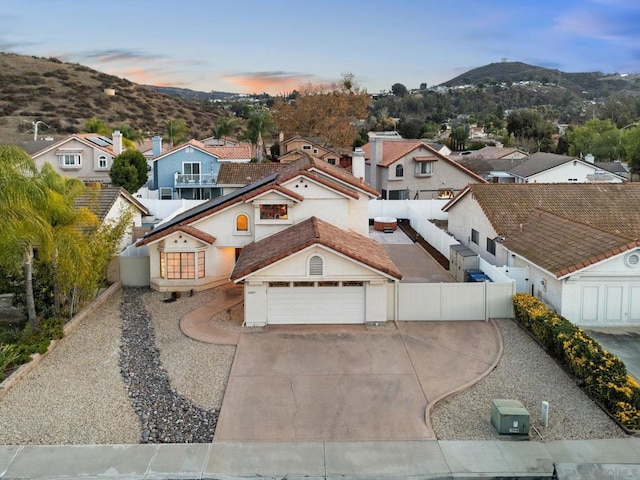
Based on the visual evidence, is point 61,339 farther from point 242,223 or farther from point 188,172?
point 188,172

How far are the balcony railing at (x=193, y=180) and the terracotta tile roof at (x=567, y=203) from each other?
2563 cm

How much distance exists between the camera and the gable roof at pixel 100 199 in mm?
26967

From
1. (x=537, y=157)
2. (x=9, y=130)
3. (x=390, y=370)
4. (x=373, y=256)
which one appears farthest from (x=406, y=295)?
(x=9, y=130)

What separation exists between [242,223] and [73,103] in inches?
3577

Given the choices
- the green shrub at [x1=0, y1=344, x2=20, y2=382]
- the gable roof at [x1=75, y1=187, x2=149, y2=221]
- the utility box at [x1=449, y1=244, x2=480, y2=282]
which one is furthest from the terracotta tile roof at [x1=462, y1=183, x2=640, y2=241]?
the green shrub at [x1=0, y1=344, x2=20, y2=382]

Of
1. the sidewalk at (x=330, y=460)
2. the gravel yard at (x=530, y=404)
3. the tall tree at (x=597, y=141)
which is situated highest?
the tall tree at (x=597, y=141)

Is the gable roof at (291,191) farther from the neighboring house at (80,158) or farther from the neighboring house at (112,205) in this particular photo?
the neighboring house at (80,158)

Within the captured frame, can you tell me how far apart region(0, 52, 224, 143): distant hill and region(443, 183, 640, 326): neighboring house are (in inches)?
2891

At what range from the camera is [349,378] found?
16.2 m

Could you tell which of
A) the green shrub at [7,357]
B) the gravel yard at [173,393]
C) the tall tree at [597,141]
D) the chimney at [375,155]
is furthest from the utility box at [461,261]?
the tall tree at [597,141]

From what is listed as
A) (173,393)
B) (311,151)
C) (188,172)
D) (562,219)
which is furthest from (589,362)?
(311,151)

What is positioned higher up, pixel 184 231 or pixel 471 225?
pixel 184 231

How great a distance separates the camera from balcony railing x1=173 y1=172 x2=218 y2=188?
4966 centimetres

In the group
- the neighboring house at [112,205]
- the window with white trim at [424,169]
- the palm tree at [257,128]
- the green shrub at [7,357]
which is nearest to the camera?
the green shrub at [7,357]
